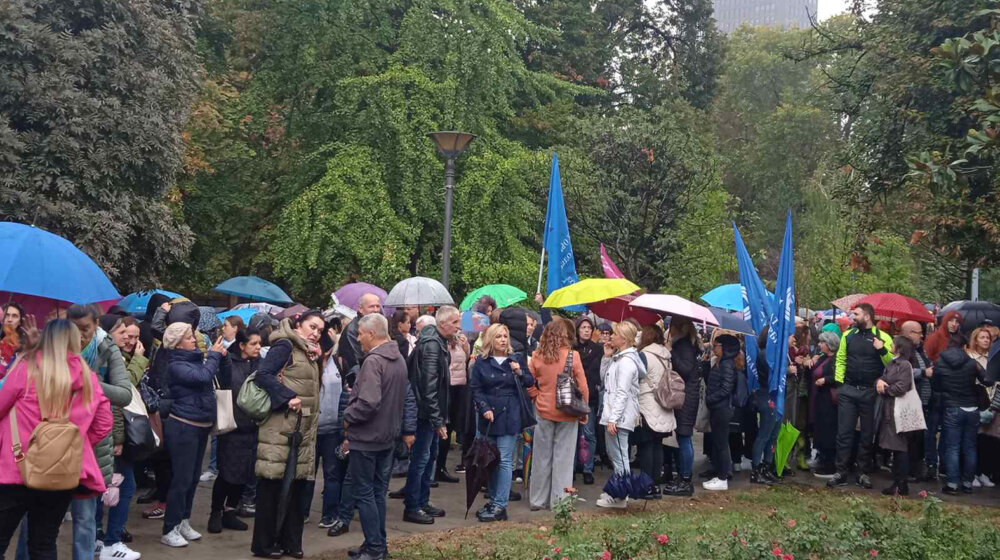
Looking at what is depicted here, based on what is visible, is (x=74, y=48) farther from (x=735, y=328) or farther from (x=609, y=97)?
(x=609, y=97)

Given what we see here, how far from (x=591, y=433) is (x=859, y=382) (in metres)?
3.32

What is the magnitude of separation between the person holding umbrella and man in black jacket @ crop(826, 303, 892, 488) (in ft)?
23.4

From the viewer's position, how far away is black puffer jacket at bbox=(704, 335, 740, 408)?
1183 cm

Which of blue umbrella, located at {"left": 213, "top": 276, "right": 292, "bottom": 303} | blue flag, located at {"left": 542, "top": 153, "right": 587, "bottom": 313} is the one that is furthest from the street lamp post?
blue umbrella, located at {"left": 213, "top": 276, "right": 292, "bottom": 303}

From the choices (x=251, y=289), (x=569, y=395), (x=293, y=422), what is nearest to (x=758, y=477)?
(x=569, y=395)

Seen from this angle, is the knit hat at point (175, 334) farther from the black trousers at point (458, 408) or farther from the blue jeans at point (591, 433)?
the blue jeans at point (591, 433)

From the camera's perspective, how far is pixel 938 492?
497 inches

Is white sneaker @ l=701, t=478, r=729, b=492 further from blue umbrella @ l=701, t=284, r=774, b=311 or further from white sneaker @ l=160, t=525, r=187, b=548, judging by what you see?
white sneaker @ l=160, t=525, r=187, b=548

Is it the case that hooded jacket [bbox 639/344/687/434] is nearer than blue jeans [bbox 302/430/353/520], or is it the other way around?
blue jeans [bbox 302/430/353/520]

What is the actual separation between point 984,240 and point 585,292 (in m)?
6.83

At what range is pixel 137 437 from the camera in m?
7.63

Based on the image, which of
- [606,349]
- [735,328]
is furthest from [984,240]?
[606,349]

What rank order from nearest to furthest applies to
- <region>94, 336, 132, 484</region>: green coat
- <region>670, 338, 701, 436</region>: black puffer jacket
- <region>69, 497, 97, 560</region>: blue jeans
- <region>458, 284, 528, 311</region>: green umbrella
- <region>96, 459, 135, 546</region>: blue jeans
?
1. <region>69, 497, 97, 560</region>: blue jeans
2. <region>94, 336, 132, 484</region>: green coat
3. <region>96, 459, 135, 546</region>: blue jeans
4. <region>670, 338, 701, 436</region>: black puffer jacket
5. <region>458, 284, 528, 311</region>: green umbrella

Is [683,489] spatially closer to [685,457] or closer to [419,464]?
[685,457]
